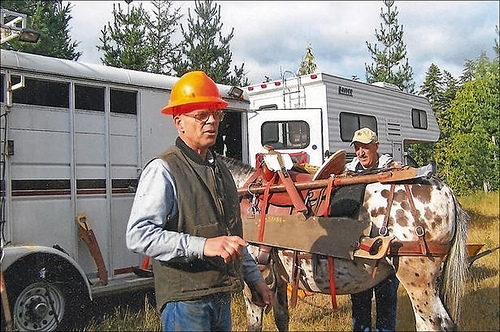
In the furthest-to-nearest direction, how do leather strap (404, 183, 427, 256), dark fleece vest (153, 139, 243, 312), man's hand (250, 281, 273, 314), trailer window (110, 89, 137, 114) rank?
trailer window (110, 89, 137, 114)
leather strap (404, 183, 427, 256)
man's hand (250, 281, 273, 314)
dark fleece vest (153, 139, 243, 312)

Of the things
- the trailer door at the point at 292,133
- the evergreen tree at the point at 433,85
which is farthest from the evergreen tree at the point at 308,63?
the trailer door at the point at 292,133

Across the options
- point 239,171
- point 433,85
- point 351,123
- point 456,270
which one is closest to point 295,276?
point 456,270

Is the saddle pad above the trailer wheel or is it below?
above

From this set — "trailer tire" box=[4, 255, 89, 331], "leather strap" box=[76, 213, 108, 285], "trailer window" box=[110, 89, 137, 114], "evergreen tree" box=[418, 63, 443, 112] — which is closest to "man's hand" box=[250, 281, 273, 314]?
"trailer tire" box=[4, 255, 89, 331]

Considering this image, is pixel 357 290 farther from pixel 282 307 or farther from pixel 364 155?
pixel 364 155

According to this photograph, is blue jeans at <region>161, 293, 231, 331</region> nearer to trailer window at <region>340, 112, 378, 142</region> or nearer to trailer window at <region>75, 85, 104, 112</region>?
trailer window at <region>75, 85, 104, 112</region>

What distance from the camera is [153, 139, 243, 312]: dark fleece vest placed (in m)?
2.39

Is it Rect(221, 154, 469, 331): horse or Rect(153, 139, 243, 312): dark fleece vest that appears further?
Rect(221, 154, 469, 331): horse

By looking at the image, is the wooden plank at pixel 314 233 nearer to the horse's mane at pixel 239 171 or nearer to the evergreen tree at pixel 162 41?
the horse's mane at pixel 239 171

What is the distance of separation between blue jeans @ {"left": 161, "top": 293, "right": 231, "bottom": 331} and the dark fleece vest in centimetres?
4

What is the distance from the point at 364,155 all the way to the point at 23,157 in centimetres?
330

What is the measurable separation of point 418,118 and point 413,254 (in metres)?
10.7

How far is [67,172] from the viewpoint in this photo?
579 cm

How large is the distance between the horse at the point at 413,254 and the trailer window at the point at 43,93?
8.91 feet
